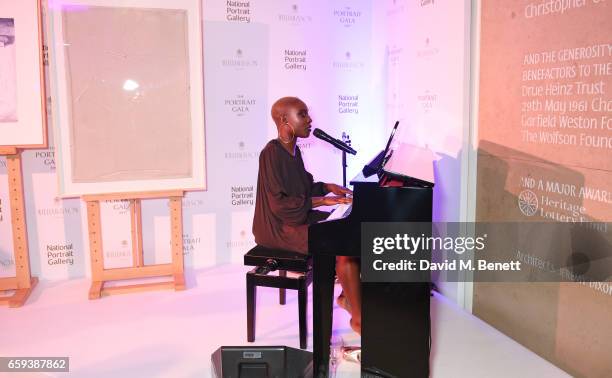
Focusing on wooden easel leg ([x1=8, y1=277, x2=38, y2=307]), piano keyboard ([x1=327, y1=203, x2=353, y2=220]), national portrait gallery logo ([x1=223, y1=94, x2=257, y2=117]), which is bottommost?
wooden easel leg ([x1=8, y1=277, x2=38, y2=307])

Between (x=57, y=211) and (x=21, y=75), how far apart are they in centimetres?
99

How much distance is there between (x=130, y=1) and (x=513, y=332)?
2990 mm

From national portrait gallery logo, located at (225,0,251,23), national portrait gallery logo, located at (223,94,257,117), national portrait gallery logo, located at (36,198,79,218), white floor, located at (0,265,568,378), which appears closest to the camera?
white floor, located at (0,265,568,378)

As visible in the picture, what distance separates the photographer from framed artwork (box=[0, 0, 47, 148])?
11.4 ft

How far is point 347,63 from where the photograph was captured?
443 centimetres

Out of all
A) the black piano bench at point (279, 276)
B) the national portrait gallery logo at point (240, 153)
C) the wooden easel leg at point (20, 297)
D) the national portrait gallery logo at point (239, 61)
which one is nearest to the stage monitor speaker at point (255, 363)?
the black piano bench at point (279, 276)

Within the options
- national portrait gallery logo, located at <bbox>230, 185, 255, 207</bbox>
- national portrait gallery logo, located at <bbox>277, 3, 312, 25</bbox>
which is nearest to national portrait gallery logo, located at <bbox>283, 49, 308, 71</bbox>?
national portrait gallery logo, located at <bbox>277, 3, 312, 25</bbox>

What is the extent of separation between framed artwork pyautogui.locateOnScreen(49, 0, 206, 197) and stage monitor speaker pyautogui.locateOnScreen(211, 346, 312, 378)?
64.4 inches

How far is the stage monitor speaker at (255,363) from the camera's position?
7.98ft

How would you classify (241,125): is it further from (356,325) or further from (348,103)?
(356,325)

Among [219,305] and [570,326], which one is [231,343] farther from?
[570,326]

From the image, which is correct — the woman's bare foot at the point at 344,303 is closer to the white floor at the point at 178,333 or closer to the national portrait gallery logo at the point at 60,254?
the white floor at the point at 178,333

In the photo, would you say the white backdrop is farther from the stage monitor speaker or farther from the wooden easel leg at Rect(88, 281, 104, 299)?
Result: the stage monitor speaker

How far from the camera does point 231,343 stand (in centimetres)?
299
